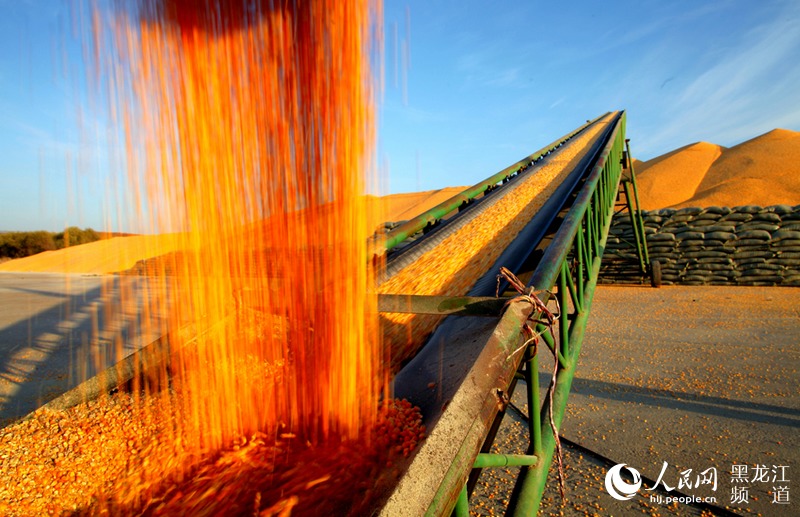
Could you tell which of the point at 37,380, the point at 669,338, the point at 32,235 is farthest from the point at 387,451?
the point at 32,235

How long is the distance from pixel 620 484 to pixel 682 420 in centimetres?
103

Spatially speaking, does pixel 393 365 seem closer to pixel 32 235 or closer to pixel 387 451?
pixel 387 451

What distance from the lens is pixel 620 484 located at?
87.2 inches

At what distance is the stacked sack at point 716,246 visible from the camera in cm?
873

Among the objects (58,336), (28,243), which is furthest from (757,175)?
(28,243)

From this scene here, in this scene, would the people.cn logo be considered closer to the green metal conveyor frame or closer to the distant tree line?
the green metal conveyor frame

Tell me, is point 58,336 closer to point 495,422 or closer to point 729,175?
point 495,422

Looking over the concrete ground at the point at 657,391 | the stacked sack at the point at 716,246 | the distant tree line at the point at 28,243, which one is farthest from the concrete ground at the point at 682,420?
the distant tree line at the point at 28,243

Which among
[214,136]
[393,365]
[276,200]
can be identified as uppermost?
[214,136]

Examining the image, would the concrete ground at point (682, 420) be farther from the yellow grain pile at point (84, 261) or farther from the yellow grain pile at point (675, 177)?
the yellow grain pile at point (675, 177)

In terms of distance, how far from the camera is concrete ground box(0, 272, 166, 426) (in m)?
3.89

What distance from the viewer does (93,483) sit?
142 centimetres

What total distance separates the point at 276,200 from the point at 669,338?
5147 millimetres

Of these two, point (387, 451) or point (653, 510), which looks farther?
point (653, 510)
